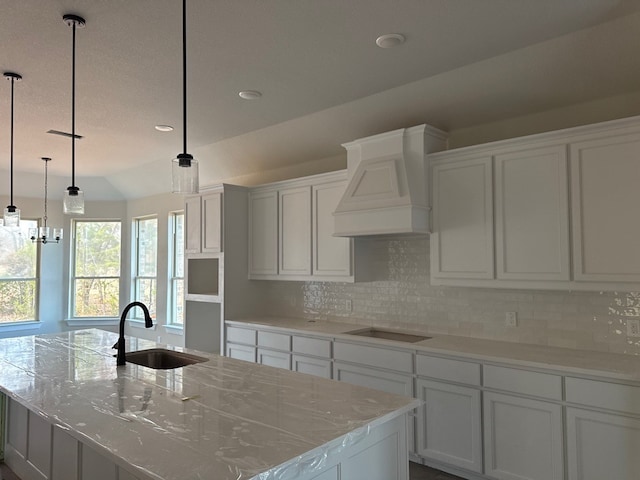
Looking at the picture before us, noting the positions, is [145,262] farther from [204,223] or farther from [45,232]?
[204,223]

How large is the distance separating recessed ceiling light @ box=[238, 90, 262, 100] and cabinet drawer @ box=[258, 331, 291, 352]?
87.9 inches

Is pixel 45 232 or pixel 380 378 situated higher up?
pixel 45 232

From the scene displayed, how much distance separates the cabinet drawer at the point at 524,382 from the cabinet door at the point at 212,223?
310 centimetres

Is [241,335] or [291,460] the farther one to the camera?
[241,335]

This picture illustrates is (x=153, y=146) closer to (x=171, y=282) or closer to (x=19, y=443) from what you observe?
(x=171, y=282)

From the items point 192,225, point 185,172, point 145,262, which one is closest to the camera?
point 185,172

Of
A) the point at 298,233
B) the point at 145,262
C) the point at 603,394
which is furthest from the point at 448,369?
the point at 145,262

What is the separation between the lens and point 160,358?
324cm

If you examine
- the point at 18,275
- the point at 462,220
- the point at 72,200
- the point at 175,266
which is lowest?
the point at 18,275

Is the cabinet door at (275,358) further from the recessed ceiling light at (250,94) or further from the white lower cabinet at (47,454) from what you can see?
the recessed ceiling light at (250,94)

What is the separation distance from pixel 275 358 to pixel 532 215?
2708mm

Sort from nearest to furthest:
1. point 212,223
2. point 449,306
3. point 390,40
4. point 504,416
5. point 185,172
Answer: point 185,172, point 390,40, point 504,416, point 449,306, point 212,223

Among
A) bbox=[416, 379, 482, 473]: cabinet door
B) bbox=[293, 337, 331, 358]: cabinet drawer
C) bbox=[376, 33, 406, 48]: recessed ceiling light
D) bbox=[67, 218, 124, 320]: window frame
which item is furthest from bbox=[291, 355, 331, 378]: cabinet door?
bbox=[67, 218, 124, 320]: window frame

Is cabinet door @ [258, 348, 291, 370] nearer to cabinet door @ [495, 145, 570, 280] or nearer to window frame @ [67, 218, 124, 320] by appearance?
cabinet door @ [495, 145, 570, 280]
